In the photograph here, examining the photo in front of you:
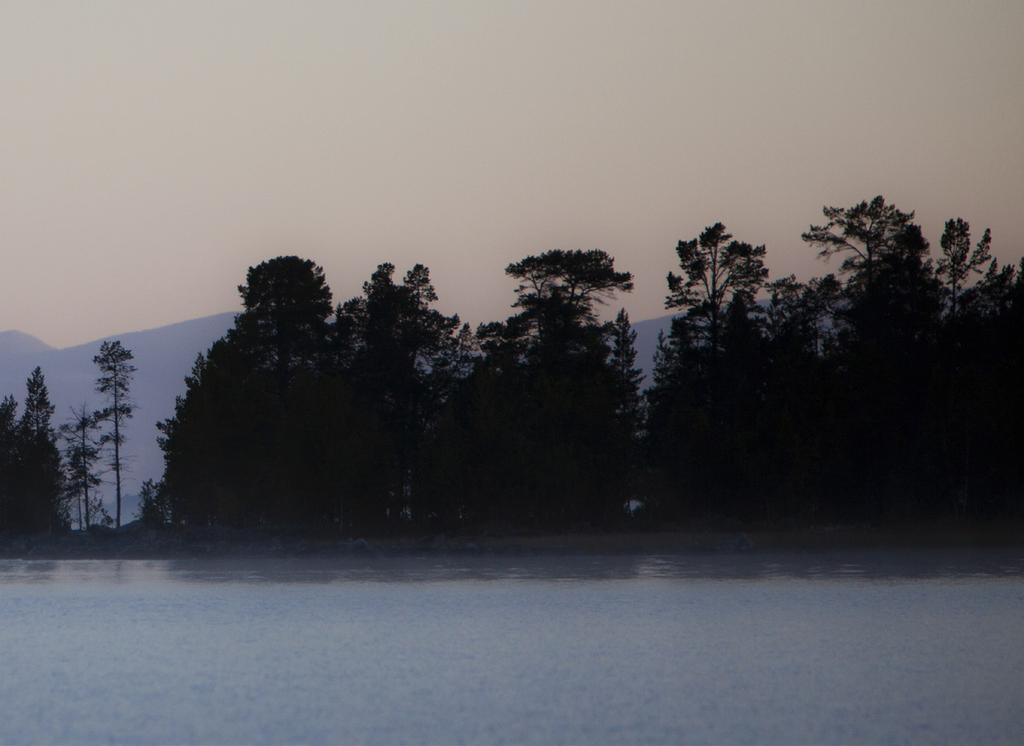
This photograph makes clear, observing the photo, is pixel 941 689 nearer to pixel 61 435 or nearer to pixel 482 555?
pixel 482 555

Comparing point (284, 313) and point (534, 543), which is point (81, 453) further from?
point (534, 543)

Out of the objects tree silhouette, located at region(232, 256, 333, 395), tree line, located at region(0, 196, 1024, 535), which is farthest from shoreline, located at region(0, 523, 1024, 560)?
tree silhouette, located at region(232, 256, 333, 395)

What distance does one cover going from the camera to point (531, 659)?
33031 millimetres

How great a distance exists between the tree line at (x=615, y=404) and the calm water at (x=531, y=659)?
20158 millimetres

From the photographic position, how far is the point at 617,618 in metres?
42.2

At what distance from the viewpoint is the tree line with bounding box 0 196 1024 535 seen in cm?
8044

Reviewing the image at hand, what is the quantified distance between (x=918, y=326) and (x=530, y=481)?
25.2 m

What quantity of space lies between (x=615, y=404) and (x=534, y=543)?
1201 cm

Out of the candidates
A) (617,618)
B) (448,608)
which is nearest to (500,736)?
(617,618)

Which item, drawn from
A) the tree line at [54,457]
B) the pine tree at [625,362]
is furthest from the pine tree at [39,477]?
the pine tree at [625,362]

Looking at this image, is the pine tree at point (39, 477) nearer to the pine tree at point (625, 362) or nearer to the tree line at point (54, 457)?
the tree line at point (54, 457)

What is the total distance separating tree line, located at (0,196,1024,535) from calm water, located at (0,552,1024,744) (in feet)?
66.1

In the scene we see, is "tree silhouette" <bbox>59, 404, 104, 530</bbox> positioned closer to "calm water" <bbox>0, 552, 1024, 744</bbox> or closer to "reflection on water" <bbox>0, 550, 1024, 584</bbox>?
"reflection on water" <bbox>0, 550, 1024, 584</bbox>

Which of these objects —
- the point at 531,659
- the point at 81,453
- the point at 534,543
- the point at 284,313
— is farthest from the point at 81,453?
the point at 531,659
